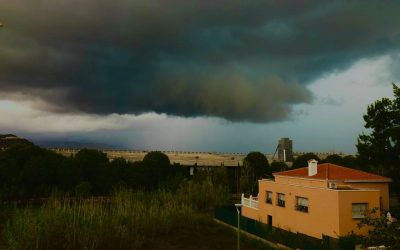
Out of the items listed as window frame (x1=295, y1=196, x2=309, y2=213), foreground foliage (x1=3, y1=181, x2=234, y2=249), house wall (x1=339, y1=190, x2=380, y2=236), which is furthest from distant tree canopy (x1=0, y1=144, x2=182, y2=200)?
house wall (x1=339, y1=190, x2=380, y2=236)

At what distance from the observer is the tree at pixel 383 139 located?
42.5 metres

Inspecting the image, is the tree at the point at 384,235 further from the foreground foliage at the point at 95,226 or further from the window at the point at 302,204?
the foreground foliage at the point at 95,226

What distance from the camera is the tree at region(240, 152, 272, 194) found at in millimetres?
65875

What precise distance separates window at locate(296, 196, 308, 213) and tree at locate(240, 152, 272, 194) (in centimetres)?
2750

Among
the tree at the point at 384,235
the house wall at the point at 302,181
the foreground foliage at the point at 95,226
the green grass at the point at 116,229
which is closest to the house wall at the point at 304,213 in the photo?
the house wall at the point at 302,181

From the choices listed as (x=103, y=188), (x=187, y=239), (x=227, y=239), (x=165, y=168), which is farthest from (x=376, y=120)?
(x=103, y=188)

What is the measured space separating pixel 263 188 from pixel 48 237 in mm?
20968

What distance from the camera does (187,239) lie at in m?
39.0

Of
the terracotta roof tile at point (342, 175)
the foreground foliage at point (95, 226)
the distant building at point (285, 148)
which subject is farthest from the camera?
the distant building at point (285, 148)

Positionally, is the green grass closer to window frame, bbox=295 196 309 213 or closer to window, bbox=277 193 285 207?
window frame, bbox=295 196 309 213

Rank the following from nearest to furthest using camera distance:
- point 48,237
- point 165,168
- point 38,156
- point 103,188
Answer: point 48,237
point 38,156
point 103,188
point 165,168

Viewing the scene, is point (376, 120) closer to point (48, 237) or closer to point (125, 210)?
point (125, 210)

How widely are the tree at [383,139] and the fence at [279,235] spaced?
1338cm

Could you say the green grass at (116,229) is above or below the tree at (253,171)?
below
